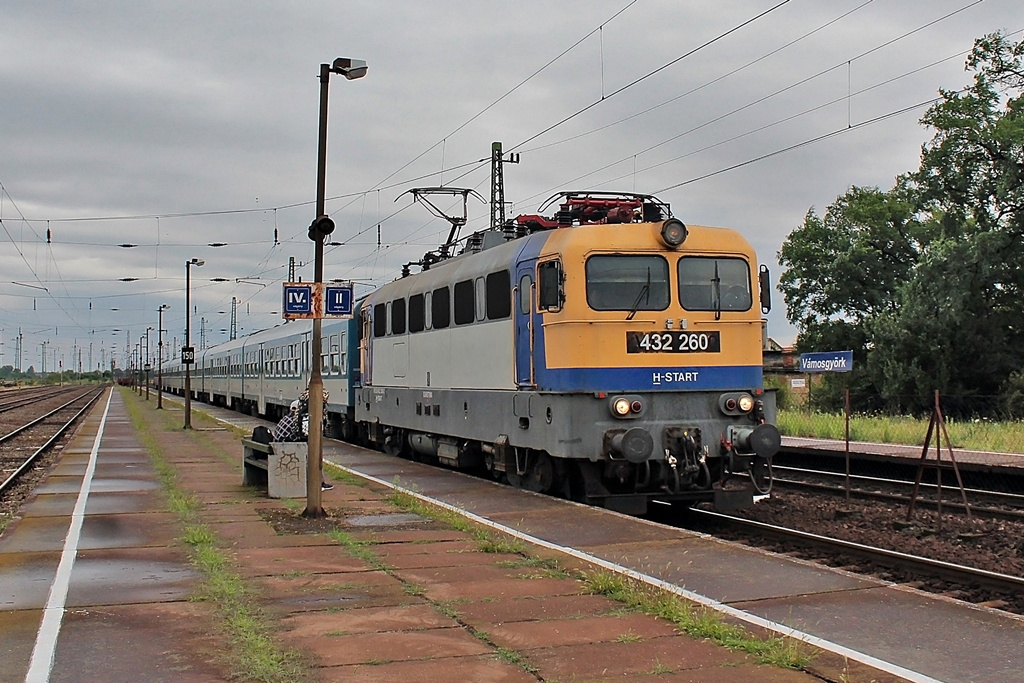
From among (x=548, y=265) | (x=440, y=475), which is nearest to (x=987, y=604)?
(x=548, y=265)

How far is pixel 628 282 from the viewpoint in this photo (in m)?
12.1

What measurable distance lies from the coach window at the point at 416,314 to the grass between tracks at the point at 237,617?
638 cm

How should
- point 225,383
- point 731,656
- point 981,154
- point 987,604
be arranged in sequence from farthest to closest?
point 225,383, point 981,154, point 987,604, point 731,656

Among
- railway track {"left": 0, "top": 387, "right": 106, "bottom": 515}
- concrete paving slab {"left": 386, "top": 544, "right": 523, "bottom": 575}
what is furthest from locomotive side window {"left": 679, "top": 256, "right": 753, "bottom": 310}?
railway track {"left": 0, "top": 387, "right": 106, "bottom": 515}

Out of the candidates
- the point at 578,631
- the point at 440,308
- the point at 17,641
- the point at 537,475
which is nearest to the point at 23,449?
the point at 440,308

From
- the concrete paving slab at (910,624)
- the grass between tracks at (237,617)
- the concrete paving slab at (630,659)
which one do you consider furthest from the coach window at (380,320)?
the concrete paving slab at (630,659)

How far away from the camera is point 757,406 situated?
12250 millimetres

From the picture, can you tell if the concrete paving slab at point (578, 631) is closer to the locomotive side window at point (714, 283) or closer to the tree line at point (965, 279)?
the locomotive side window at point (714, 283)

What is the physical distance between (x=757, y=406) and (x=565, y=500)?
2442mm

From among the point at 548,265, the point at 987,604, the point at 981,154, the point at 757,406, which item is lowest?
the point at 987,604

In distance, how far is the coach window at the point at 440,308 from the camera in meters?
15.7

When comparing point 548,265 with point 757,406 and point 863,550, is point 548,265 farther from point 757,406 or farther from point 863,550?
point 863,550

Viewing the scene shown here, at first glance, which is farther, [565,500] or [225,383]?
[225,383]

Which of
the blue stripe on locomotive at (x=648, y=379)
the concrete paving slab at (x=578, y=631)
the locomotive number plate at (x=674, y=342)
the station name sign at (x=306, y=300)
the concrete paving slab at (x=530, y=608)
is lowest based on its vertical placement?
the concrete paving slab at (x=578, y=631)
